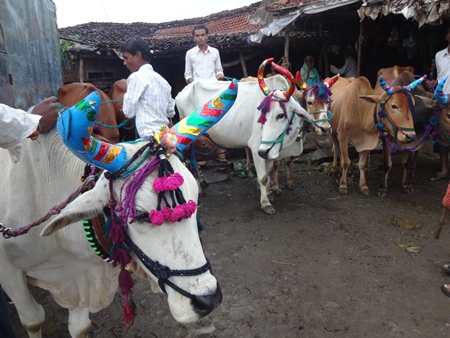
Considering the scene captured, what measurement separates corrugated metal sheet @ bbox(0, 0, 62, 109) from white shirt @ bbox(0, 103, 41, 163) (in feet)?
5.59

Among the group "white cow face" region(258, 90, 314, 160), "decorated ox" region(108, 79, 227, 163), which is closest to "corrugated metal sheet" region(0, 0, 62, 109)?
"decorated ox" region(108, 79, 227, 163)

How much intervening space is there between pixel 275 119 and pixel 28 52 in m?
3.16

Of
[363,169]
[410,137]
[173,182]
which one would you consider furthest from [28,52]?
[363,169]

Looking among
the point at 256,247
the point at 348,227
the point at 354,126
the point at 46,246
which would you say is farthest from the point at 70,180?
the point at 354,126

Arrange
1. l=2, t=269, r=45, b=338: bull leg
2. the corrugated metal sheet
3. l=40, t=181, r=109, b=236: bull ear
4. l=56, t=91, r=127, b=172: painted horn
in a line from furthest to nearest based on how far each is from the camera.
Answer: the corrugated metal sheet < l=2, t=269, r=45, b=338: bull leg < l=40, t=181, r=109, b=236: bull ear < l=56, t=91, r=127, b=172: painted horn

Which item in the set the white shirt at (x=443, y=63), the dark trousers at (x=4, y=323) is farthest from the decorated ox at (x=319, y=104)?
the dark trousers at (x=4, y=323)

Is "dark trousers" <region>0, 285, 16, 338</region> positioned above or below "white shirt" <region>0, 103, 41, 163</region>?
Answer: below

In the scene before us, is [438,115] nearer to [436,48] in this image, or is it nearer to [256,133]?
[256,133]

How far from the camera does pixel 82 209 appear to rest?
5.19 ft

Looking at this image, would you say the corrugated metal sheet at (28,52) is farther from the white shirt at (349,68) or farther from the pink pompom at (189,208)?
the white shirt at (349,68)

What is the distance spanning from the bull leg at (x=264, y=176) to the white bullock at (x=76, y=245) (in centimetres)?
321

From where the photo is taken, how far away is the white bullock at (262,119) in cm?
471

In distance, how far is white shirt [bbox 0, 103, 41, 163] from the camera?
1.75 meters

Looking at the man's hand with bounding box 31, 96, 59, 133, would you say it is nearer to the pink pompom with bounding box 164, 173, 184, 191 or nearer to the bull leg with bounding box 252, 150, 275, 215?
the pink pompom with bounding box 164, 173, 184, 191
